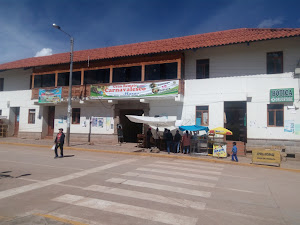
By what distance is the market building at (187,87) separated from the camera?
14289 millimetres

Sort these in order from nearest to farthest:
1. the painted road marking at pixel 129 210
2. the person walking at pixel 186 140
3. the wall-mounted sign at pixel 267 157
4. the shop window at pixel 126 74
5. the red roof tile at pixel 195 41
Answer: the painted road marking at pixel 129 210 < the wall-mounted sign at pixel 267 157 < the red roof tile at pixel 195 41 < the person walking at pixel 186 140 < the shop window at pixel 126 74

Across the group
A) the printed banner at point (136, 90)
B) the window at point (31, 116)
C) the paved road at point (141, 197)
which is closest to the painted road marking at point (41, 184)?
the paved road at point (141, 197)

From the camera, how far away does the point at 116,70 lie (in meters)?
18.5

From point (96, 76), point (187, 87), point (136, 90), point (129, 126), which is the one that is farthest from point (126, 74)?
point (187, 87)

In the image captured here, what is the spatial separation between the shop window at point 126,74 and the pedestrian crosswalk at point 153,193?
1054 cm

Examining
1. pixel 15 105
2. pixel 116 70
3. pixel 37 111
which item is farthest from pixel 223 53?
pixel 15 105

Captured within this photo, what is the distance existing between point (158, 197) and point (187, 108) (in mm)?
11369

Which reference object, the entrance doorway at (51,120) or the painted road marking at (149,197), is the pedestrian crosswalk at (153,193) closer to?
the painted road marking at (149,197)

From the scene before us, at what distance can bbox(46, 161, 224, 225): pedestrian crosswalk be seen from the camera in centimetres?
464

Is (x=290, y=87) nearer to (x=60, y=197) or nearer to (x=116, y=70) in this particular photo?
(x=116, y=70)

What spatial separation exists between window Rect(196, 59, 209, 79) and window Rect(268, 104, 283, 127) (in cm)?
488

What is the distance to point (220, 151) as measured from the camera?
45.2 ft

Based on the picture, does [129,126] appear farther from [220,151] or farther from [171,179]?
[171,179]

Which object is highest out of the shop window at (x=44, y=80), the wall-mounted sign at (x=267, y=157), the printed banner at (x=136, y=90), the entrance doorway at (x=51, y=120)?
the shop window at (x=44, y=80)
